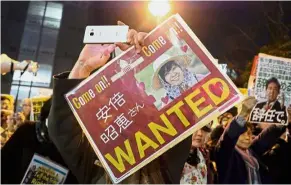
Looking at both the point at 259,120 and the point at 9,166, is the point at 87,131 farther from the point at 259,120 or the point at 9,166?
the point at 259,120

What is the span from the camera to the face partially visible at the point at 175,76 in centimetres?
61

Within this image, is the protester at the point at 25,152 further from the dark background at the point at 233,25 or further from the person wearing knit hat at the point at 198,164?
the dark background at the point at 233,25

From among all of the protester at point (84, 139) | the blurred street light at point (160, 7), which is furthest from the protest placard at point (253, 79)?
the protester at point (84, 139)

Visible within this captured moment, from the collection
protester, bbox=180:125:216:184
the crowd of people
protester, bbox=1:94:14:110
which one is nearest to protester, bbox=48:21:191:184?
the crowd of people

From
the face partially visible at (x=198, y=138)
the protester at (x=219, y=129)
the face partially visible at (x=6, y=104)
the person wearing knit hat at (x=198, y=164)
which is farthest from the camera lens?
the face partially visible at (x=6, y=104)

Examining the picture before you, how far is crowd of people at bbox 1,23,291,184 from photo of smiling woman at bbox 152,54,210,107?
0.19 ft

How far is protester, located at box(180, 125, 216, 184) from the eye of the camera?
44.0 inches

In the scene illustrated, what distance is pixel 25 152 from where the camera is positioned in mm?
942

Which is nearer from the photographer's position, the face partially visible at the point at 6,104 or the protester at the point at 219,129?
the protester at the point at 219,129

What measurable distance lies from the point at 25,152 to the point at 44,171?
7cm

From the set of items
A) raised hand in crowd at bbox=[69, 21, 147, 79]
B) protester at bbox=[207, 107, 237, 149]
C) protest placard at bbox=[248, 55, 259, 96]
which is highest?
protest placard at bbox=[248, 55, 259, 96]

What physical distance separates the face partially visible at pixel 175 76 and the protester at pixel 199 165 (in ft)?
1.84

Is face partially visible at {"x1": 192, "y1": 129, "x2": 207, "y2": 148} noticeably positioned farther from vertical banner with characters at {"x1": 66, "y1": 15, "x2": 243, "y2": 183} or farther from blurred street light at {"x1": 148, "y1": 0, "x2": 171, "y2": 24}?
vertical banner with characters at {"x1": 66, "y1": 15, "x2": 243, "y2": 183}

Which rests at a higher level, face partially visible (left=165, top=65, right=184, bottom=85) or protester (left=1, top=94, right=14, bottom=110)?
protester (left=1, top=94, right=14, bottom=110)
